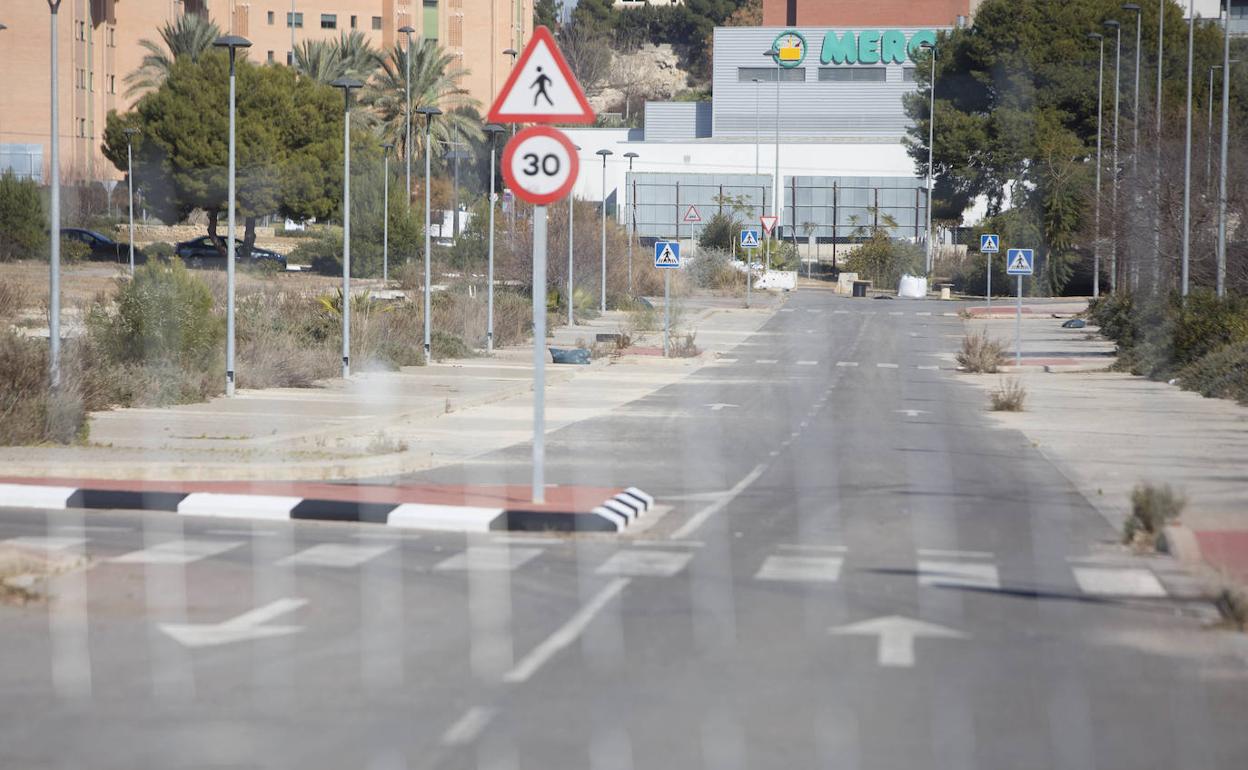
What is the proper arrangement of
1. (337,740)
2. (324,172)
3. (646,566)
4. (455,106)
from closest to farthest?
(337,740) → (646,566) → (324,172) → (455,106)

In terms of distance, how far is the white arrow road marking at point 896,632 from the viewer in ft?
26.7

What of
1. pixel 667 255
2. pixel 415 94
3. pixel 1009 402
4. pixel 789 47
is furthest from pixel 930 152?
pixel 1009 402

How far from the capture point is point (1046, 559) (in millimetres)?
Answer: 11195

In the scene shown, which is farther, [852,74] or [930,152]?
[852,74]

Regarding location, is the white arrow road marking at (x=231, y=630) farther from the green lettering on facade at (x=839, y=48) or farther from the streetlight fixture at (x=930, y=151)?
the green lettering on facade at (x=839, y=48)

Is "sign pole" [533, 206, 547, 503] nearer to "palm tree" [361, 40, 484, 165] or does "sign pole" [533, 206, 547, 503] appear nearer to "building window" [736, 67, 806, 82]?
"palm tree" [361, 40, 484, 165]

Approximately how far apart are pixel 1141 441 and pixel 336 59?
68221 millimetres

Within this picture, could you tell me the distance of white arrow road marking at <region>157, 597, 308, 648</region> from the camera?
8.38 metres

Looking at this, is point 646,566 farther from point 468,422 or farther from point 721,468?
point 468,422

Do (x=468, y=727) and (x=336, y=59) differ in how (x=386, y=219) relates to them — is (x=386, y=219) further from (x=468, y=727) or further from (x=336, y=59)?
(x=468, y=727)

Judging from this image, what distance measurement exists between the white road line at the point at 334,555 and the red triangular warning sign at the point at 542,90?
345 cm

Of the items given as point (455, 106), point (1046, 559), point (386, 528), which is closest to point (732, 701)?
point (1046, 559)

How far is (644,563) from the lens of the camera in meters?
10.8

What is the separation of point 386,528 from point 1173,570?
18.9 feet
